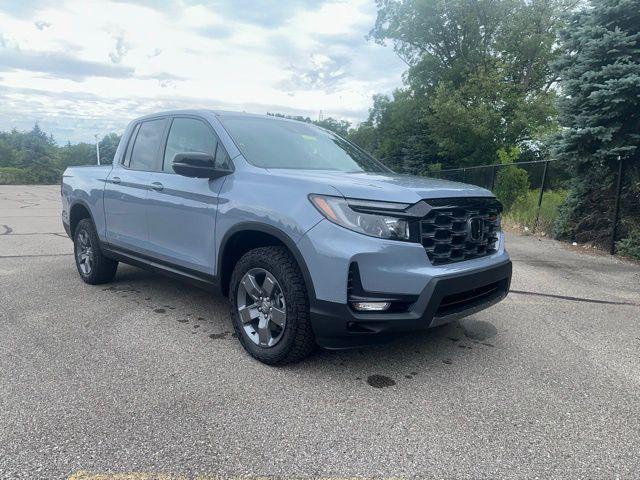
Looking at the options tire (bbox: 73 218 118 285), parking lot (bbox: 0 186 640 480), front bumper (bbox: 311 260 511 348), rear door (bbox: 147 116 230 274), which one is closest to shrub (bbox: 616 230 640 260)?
parking lot (bbox: 0 186 640 480)

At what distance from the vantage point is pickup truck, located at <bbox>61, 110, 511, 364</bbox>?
2969mm

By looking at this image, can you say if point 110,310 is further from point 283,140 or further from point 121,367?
point 283,140

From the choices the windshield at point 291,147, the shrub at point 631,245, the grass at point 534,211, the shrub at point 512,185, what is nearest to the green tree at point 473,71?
the shrub at point 512,185

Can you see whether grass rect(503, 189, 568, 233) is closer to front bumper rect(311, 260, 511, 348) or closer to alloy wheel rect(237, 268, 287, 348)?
front bumper rect(311, 260, 511, 348)

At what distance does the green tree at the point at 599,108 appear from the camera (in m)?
8.24

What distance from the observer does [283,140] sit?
4.27 m

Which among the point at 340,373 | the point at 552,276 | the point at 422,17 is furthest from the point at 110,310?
the point at 422,17

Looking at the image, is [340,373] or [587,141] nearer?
[340,373]

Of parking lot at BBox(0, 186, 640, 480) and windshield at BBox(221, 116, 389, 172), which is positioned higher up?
windshield at BBox(221, 116, 389, 172)

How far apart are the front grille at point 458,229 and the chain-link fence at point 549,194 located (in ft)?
20.0

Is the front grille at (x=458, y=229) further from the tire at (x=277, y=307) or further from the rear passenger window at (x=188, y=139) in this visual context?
the rear passenger window at (x=188, y=139)

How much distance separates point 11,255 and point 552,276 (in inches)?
318

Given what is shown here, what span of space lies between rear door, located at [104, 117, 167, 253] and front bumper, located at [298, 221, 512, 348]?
222 cm

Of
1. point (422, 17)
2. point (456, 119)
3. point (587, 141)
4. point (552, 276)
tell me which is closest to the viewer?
point (552, 276)
